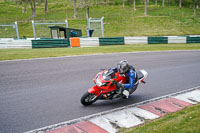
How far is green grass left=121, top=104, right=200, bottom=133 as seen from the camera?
16.1 feet

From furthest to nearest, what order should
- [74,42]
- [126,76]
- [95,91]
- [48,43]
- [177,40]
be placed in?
[177,40]
[74,42]
[48,43]
[126,76]
[95,91]

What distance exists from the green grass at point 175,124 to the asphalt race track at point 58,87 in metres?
1.73

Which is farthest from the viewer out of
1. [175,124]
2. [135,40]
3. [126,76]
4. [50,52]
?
[135,40]

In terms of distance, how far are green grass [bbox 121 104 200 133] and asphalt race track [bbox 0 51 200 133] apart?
5.69 ft

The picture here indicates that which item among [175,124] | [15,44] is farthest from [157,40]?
[175,124]

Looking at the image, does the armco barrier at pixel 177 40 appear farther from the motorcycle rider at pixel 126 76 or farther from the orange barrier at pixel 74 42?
the motorcycle rider at pixel 126 76

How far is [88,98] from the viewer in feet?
21.9

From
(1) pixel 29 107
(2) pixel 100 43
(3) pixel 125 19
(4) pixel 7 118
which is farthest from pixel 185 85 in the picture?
(3) pixel 125 19

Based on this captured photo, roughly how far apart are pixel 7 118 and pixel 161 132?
172 inches

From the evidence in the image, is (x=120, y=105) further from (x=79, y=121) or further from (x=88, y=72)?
(x=88, y=72)

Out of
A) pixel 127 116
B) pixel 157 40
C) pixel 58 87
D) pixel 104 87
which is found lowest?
pixel 127 116

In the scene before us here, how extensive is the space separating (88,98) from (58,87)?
2.32m

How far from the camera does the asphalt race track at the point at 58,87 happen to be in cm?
595

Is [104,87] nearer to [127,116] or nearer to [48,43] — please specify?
[127,116]
